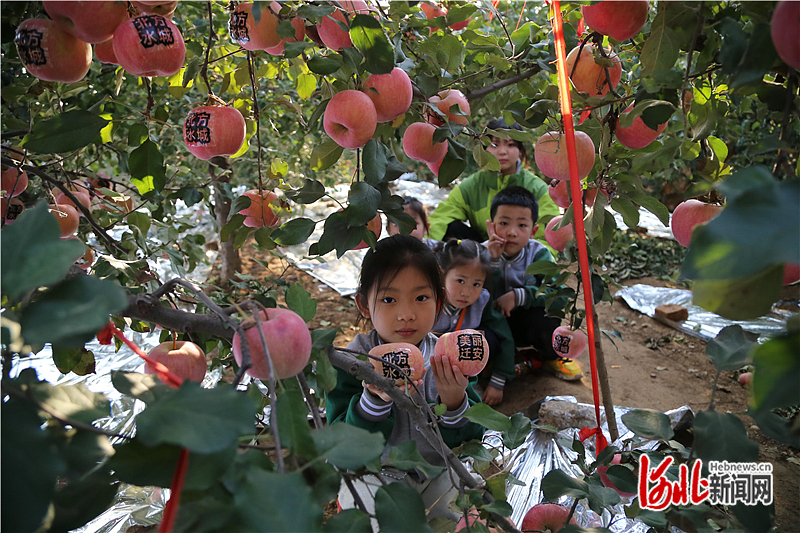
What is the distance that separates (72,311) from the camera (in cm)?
32

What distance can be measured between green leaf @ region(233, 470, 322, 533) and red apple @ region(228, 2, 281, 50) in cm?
62

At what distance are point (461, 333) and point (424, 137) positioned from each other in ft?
1.16

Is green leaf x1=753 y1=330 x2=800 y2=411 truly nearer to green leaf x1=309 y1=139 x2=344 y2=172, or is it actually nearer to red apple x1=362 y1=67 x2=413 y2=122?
red apple x1=362 y1=67 x2=413 y2=122

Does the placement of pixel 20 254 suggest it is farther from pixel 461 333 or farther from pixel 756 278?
pixel 461 333

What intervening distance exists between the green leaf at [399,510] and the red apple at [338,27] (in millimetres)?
554

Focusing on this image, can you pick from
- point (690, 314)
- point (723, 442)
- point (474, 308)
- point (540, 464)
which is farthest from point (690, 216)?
point (690, 314)

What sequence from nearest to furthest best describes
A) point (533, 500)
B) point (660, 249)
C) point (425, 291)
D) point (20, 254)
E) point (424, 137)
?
1. point (20, 254)
2. point (424, 137)
3. point (425, 291)
4. point (533, 500)
5. point (660, 249)

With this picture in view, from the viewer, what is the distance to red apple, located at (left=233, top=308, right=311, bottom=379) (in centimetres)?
45

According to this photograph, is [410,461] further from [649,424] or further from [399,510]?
[649,424]

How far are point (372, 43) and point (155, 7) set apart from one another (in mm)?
321

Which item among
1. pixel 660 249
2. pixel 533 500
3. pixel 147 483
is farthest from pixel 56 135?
pixel 660 249

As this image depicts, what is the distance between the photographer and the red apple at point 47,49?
0.61 m

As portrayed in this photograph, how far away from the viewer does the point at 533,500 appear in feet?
4.83

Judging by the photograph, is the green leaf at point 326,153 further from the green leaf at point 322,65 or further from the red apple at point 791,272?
the red apple at point 791,272
